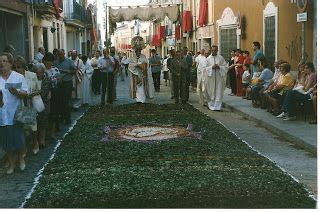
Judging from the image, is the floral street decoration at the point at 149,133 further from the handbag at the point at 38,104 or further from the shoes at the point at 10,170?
the shoes at the point at 10,170

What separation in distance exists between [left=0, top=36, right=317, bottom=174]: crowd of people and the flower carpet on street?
64 cm

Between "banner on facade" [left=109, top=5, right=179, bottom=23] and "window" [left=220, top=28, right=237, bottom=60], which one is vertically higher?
"banner on facade" [left=109, top=5, right=179, bottom=23]

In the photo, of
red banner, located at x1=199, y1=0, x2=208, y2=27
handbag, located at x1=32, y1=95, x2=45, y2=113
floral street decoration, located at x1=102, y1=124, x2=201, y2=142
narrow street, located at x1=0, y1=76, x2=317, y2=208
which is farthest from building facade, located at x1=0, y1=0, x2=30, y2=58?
handbag, located at x1=32, y1=95, x2=45, y2=113

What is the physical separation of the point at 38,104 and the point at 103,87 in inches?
334

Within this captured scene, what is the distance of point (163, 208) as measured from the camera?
5738 millimetres

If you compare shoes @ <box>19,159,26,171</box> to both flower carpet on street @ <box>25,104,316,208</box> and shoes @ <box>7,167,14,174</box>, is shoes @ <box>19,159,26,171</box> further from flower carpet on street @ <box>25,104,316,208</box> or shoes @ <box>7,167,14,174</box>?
flower carpet on street @ <box>25,104,316,208</box>

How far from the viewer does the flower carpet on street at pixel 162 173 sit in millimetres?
6027

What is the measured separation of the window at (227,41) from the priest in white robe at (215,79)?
741 cm

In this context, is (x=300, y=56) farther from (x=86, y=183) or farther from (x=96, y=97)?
(x=86, y=183)

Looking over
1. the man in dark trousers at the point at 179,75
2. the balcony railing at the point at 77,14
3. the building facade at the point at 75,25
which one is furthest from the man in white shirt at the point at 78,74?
the balcony railing at the point at 77,14

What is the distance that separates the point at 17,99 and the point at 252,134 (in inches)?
202

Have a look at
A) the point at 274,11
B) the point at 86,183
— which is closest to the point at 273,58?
the point at 274,11

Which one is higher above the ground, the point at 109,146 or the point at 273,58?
the point at 273,58

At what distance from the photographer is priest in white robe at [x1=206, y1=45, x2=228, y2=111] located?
15.9 metres
